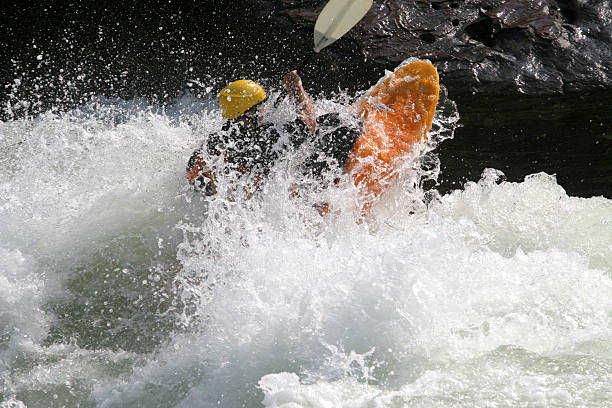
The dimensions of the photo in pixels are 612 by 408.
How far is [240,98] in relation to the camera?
11.8ft

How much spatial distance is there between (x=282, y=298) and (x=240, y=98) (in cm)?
132

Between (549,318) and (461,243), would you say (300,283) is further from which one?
(549,318)

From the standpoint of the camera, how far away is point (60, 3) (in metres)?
5.52

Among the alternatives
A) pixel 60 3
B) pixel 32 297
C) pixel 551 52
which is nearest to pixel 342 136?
pixel 32 297

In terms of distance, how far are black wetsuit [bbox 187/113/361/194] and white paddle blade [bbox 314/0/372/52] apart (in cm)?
61

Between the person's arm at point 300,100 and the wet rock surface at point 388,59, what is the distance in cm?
143

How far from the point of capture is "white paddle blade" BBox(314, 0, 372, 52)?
386cm

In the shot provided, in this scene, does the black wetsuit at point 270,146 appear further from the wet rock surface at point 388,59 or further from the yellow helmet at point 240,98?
the wet rock surface at point 388,59

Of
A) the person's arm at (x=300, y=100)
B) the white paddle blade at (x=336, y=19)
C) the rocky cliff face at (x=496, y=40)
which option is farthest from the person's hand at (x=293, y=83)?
the rocky cliff face at (x=496, y=40)

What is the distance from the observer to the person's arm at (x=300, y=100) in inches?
140

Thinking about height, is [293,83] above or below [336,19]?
below

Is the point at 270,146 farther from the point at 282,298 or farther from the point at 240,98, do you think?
the point at 282,298

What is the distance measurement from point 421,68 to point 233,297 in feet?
6.89

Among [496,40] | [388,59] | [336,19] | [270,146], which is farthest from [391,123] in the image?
[496,40]
